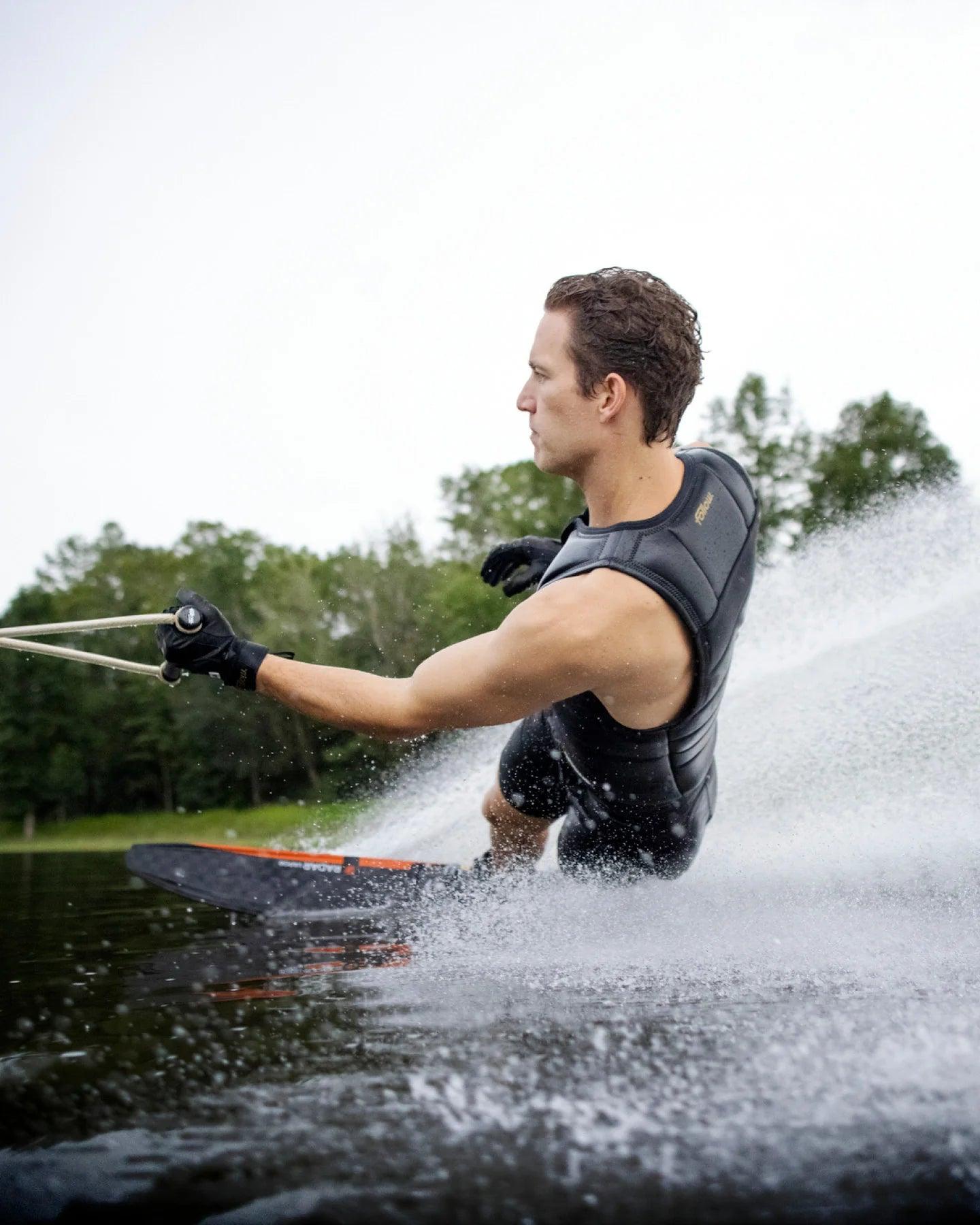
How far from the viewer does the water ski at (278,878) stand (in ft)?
17.1

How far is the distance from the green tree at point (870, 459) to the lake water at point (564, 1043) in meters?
24.4

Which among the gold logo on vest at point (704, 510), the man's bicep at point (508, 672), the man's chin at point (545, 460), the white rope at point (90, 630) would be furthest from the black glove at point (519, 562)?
the white rope at point (90, 630)

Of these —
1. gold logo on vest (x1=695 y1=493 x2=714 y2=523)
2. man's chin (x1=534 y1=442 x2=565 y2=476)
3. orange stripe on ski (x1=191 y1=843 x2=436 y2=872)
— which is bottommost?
orange stripe on ski (x1=191 y1=843 x2=436 y2=872)

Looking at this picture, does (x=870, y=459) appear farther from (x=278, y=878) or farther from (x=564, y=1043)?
(x=564, y=1043)

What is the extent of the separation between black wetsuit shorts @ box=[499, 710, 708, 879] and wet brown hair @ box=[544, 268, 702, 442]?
4.09 ft

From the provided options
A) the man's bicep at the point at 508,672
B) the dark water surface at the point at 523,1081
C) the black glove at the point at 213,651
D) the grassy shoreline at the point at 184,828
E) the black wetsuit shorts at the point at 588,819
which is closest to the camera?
the dark water surface at the point at 523,1081

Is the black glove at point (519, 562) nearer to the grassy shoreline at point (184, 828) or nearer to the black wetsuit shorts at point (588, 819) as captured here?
the black wetsuit shorts at point (588, 819)

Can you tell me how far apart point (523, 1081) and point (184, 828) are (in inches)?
A: 1334

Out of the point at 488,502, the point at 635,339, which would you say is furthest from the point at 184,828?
the point at 635,339

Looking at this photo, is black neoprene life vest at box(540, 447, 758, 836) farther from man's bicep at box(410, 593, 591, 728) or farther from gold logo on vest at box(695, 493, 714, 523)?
A: man's bicep at box(410, 593, 591, 728)

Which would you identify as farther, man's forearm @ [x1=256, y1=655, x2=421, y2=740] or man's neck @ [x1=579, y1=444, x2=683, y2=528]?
man's neck @ [x1=579, y1=444, x2=683, y2=528]

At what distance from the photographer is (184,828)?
33969mm

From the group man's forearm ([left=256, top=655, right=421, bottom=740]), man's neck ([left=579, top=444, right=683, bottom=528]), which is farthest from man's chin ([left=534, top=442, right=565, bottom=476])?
man's forearm ([left=256, top=655, right=421, bottom=740])

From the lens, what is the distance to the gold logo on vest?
10.7ft
